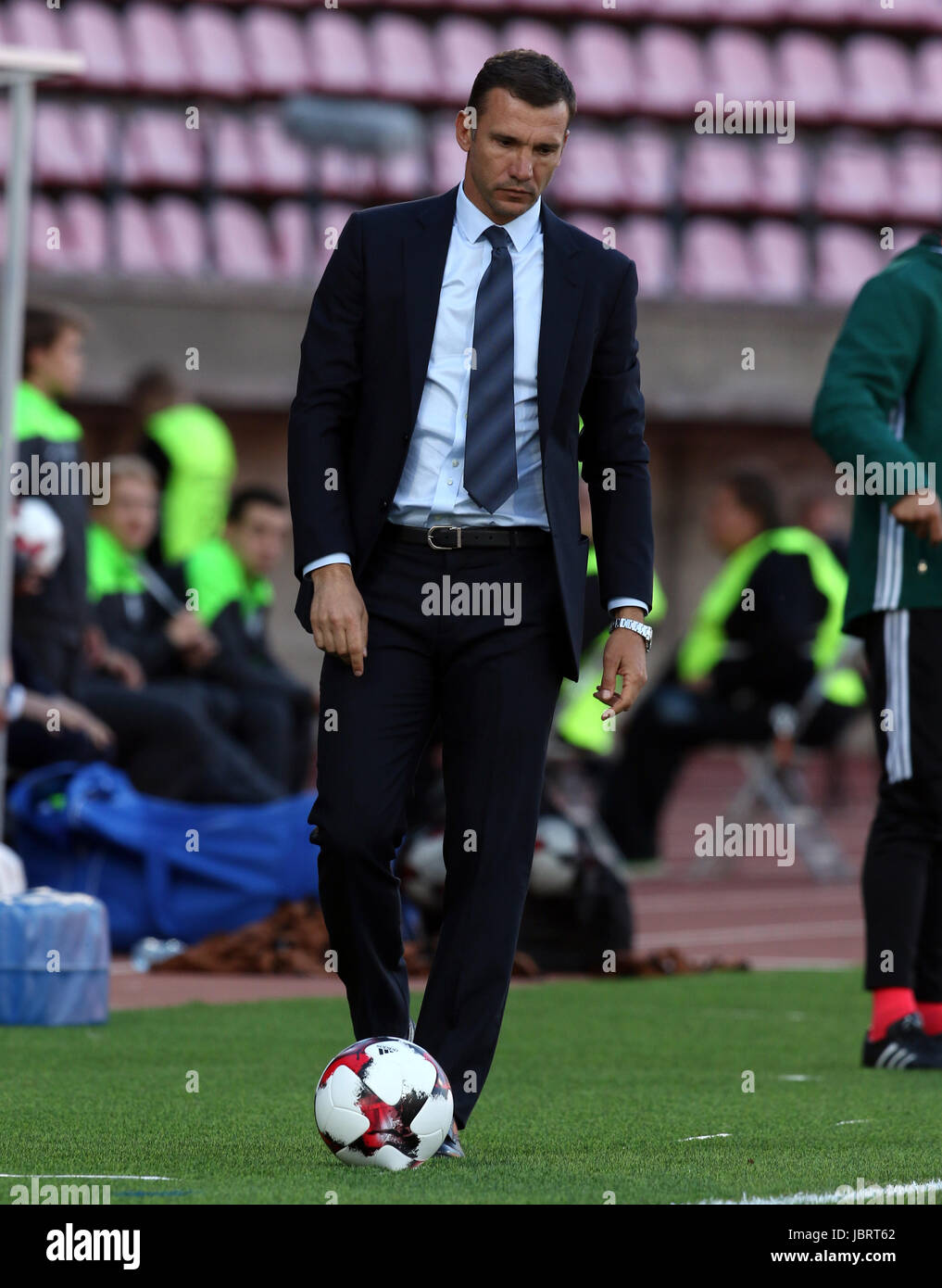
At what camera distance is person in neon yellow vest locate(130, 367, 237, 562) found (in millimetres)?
12305

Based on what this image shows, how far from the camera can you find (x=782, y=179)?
20.6 m

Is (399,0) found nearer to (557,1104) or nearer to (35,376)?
(35,376)

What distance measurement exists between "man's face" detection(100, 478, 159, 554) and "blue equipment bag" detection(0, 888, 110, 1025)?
14.4 feet

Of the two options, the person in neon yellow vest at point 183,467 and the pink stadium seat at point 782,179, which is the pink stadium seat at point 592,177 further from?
the person in neon yellow vest at point 183,467

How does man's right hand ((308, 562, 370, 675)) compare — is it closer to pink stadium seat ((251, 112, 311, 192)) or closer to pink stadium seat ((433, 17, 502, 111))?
pink stadium seat ((251, 112, 311, 192))

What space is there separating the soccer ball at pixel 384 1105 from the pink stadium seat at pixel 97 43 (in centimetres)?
1708

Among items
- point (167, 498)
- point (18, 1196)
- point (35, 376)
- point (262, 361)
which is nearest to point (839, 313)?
point (262, 361)

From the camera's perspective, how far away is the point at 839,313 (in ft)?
62.8

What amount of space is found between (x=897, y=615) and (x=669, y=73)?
1648 cm

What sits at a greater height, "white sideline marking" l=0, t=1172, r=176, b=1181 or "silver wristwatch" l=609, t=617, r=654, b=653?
"silver wristwatch" l=609, t=617, r=654, b=653

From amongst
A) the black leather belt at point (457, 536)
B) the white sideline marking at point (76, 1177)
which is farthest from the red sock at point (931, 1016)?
the white sideline marking at point (76, 1177)

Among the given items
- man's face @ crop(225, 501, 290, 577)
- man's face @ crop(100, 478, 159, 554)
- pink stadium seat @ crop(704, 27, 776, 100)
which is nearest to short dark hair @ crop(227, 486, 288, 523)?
man's face @ crop(225, 501, 290, 577)

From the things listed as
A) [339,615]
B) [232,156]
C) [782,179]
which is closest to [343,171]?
[232,156]

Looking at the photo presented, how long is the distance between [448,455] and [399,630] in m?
0.33
